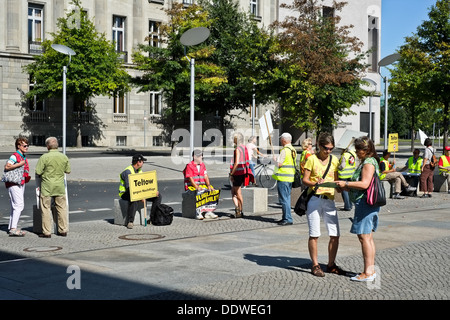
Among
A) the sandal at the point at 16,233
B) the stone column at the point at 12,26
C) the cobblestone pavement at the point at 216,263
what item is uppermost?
the stone column at the point at 12,26

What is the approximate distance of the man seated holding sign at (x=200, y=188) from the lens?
45.2ft

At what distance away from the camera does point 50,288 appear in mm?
7363

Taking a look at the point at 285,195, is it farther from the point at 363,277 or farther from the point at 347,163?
the point at 363,277

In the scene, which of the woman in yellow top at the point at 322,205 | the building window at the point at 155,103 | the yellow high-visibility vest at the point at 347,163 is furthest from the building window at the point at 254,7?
the woman in yellow top at the point at 322,205

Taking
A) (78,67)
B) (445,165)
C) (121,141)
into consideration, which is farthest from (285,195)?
(121,141)

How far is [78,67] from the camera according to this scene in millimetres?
39031

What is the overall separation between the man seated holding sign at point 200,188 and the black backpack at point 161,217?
40.4 inches

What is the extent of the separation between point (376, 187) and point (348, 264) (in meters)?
1.75

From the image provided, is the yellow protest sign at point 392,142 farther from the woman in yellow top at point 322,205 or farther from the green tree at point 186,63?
the green tree at point 186,63

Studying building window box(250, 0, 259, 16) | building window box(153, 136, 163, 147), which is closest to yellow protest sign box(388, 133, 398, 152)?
building window box(153, 136, 163, 147)

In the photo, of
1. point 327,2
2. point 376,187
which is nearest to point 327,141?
point 376,187

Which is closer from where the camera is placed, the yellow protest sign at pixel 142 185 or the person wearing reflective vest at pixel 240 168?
the yellow protest sign at pixel 142 185

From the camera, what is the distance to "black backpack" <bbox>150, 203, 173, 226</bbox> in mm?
12742

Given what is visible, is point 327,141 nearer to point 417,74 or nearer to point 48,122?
point 417,74
